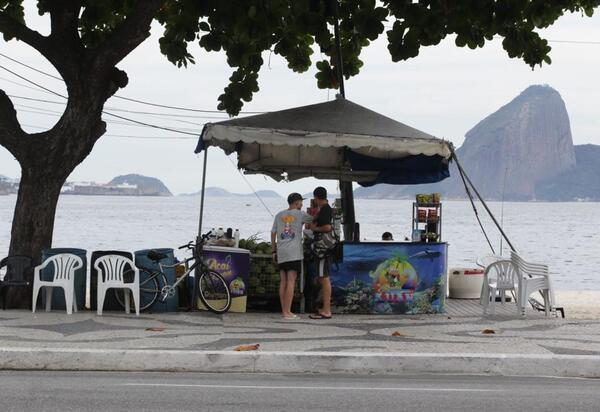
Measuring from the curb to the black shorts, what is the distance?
4.30m

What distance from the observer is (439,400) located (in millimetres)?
9516

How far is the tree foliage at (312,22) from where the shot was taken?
16578mm

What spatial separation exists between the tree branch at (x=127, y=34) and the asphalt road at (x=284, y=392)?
7.20m

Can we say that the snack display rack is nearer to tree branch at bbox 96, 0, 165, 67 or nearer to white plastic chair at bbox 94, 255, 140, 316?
white plastic chair at bbox 94, 255, 140, 316

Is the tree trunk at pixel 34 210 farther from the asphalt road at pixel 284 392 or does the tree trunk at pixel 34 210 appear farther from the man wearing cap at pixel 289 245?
the asphalt road at pixel 284 392

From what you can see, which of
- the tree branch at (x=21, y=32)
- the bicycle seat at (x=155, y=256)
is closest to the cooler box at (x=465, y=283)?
the bicycle seat at (x=155, y=256)

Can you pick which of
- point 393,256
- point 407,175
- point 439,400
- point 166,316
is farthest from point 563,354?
point 407,175

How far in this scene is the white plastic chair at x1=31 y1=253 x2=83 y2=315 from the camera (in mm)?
A: 15898

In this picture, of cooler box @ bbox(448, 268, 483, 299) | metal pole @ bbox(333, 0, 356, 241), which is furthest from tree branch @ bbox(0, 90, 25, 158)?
cooler box @ bbox(448, 268, 483, 299)

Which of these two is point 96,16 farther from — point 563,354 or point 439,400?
point 439,400

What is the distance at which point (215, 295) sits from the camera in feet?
54.9

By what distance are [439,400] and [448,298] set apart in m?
12.7

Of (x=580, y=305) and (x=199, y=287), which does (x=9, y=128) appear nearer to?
(x=199, y=287)

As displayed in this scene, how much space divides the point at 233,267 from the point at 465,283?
266 inches
